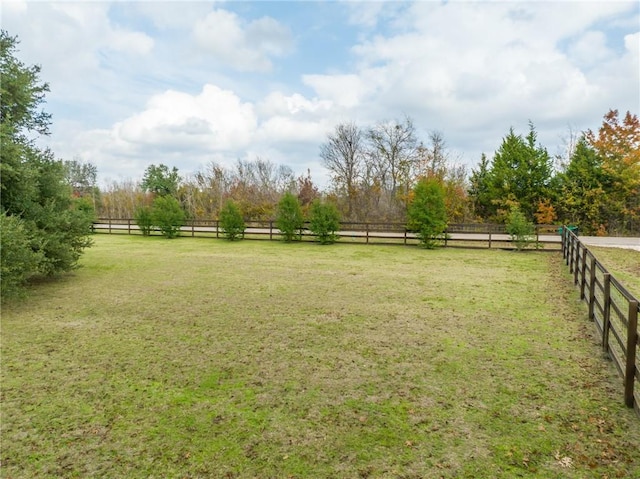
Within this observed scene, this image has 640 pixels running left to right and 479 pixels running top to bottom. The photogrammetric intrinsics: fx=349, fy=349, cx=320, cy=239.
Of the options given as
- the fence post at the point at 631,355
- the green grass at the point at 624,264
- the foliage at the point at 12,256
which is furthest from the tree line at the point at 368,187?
the fence post at the point at 631,355

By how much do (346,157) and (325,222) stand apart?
12131 millimetres

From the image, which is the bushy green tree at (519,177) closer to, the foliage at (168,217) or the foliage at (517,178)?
the foliage at (517,178)

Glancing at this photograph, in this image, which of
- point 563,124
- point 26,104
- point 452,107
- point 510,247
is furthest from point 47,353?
point 563,124

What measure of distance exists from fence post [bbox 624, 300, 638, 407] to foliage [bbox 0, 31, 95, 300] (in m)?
9.16

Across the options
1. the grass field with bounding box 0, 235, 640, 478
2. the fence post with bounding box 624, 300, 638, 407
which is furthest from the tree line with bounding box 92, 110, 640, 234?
the fence post with bounding box 624, 300, 638, 407

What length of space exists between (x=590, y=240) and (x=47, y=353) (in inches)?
828

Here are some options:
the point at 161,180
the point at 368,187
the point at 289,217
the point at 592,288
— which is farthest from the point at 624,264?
the point at 161,180

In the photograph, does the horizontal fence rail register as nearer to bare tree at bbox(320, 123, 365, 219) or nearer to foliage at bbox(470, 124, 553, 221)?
foliage at bbox(470, 124, 553, 221)

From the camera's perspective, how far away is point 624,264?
36.0 ft

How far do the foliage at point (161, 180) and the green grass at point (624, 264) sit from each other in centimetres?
4231

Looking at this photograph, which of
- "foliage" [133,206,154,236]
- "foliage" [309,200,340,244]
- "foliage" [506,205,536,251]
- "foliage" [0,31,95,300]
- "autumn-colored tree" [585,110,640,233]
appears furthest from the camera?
"foliage" [133,206,154,236]

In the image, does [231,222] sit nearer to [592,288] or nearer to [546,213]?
[592,288]

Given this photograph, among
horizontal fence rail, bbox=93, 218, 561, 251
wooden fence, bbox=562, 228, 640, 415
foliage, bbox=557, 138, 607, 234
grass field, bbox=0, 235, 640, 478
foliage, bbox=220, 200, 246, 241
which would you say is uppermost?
foliage, bbox=557, 138, 607, 234

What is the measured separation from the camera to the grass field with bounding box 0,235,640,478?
274 centimetres
